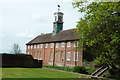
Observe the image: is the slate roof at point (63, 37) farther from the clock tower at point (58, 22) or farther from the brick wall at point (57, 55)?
the clock tower at point (58, 22)

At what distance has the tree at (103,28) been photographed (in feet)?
62.0

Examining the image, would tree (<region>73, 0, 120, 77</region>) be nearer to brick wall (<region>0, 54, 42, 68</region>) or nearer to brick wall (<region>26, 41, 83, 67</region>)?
brick wall (<region>26, 41, 83, 67</region>)

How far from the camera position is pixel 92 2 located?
20.5m

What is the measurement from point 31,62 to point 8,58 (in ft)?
15.4

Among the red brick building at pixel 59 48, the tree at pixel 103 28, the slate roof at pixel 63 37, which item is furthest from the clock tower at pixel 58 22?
the tree at pixel 103 28

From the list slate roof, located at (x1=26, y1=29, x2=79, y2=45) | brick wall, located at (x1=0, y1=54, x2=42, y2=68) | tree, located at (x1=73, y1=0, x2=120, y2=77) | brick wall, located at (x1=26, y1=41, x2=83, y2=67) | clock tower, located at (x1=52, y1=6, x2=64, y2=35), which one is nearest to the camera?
tree, located at (x1=73, y1=0, x2=120, y2=77)

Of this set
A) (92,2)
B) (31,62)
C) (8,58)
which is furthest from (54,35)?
(92,2)

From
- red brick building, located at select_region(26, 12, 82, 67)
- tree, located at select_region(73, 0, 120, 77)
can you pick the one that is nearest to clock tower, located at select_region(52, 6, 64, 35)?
red brick building, located at select_region(26, 12, 82, 67)

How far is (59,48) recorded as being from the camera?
41688 mm

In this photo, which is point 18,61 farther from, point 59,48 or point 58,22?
point 58,22

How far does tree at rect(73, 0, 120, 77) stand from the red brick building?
11103 millimetres

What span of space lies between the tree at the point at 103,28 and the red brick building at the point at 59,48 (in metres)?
11.1

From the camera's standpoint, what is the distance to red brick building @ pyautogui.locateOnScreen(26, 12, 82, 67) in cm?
3684

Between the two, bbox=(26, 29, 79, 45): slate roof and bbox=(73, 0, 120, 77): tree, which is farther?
bbox=(26, 29, 79, 45): slate roof
